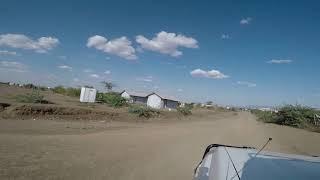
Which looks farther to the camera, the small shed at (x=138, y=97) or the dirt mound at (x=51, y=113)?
the small shed at (x=138, y=97)

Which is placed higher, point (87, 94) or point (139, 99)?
point (139, 99)

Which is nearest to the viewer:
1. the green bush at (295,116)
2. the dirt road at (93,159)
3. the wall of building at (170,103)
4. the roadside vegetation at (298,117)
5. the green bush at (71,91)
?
the dirt road at (93,159)

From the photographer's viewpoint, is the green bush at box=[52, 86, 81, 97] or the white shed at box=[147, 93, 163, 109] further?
the green bush at box=[52, 86, 81, 97]

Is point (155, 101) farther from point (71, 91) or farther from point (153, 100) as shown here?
point (71, 91)

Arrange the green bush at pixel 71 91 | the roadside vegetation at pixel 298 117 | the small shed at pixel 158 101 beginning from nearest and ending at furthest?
the roadside vegetation at pixel 298 117 < the small shed at pixel 158 101 < the green bush at pixel 71 91

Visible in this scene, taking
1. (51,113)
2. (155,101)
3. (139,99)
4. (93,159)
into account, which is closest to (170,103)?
(155,101)

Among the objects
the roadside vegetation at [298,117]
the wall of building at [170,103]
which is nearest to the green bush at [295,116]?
the roadside vegetation at [298,117]

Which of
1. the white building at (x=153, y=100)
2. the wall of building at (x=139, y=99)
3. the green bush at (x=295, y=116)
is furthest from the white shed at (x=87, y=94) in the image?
the wall of building at (x=139, y=99)

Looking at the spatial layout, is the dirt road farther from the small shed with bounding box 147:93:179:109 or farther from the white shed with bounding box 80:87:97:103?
the small shed with bounding box 147:93:179:109

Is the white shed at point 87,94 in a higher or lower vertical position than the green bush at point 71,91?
lower

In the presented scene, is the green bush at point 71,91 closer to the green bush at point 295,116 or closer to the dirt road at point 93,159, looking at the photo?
the green bush at point 295,116

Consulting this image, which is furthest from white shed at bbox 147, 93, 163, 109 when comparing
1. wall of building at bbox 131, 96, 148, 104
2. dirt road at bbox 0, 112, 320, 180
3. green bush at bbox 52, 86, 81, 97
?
dirt road at bbox 0, 112, 320, 180

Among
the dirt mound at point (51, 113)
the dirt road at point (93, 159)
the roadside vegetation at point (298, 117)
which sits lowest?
the dirt road at point (93, 159)

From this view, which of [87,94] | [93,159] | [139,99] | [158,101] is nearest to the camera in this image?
[93,159]
